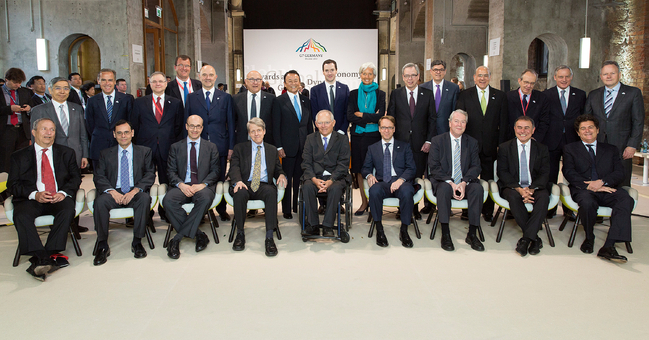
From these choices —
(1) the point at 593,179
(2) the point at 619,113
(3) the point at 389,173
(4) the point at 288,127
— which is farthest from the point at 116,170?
(2) the point at 619,113

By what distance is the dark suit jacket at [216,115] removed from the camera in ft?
15.5

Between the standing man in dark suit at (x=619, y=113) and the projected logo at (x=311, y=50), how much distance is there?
14.7 m

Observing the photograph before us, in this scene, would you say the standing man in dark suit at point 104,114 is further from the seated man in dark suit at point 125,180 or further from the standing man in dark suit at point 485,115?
the standing man in dark suit at point 485,115

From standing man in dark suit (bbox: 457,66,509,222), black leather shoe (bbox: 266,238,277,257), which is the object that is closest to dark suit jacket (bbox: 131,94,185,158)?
black leather shoe (bbox: 266,238,277,257)

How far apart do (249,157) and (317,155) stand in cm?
67

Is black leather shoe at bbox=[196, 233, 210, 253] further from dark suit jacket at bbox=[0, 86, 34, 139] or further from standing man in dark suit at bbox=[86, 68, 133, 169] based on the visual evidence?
dark suit jacket at bbox=[0, 86, 34, 139]

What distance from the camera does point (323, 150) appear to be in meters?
4.50

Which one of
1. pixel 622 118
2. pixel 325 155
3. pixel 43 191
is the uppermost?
pixel 622 118

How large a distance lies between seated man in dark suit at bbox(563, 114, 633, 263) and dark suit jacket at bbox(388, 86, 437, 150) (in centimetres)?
134

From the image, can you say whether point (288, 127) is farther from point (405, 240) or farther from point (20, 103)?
point (20, 103)

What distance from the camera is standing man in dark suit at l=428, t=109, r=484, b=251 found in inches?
166

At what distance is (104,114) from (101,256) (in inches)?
66.1

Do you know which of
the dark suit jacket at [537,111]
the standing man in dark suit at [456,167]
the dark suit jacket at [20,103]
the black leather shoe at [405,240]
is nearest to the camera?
the black leather shoe at [405,240]

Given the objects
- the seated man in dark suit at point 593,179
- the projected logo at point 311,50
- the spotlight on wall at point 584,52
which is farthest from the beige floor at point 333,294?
the projected logo at point 311,50
